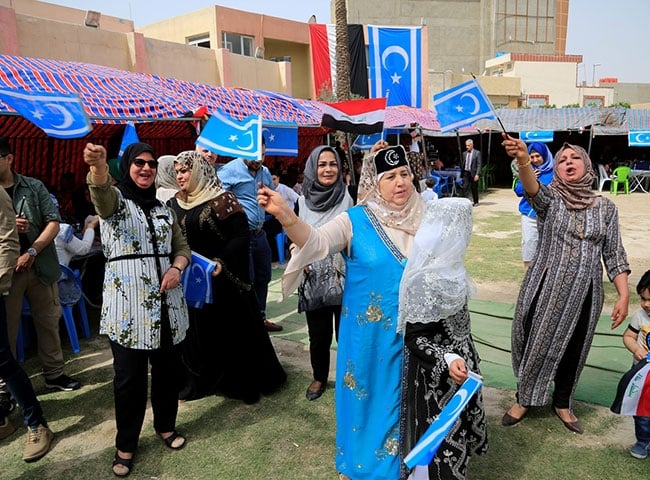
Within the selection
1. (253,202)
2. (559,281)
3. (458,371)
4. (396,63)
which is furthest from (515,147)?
Answer: (396,63)

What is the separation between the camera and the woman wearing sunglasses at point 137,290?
96.4 inches

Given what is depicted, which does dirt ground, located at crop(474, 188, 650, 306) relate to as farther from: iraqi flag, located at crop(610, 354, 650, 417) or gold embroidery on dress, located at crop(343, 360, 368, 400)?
gold embroidery on dress, located at crop(343, 360, 368, 400)

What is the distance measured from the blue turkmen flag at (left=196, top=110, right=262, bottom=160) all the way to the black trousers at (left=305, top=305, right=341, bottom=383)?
122cm

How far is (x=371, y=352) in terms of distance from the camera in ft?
7.16

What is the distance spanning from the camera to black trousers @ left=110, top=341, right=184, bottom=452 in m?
2.53

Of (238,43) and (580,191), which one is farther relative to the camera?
(238,43)

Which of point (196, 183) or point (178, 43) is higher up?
point (178, 43)

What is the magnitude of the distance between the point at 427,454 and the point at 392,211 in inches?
40.1

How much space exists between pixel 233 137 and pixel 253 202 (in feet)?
5.29

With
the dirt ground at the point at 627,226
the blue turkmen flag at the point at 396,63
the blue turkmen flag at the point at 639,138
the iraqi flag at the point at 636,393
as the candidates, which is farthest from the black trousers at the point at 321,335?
the blue turkmen flag at the point at 639,138

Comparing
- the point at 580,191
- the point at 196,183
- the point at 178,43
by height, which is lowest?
the point at 580,191

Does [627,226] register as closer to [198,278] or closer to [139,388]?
[198,278]

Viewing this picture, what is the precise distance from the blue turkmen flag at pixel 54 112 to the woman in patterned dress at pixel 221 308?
579 millimetres

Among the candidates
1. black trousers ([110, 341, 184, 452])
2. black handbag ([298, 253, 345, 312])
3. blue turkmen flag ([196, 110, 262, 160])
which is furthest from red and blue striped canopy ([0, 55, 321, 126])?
black handbag ([298, 253, 345, 312])
